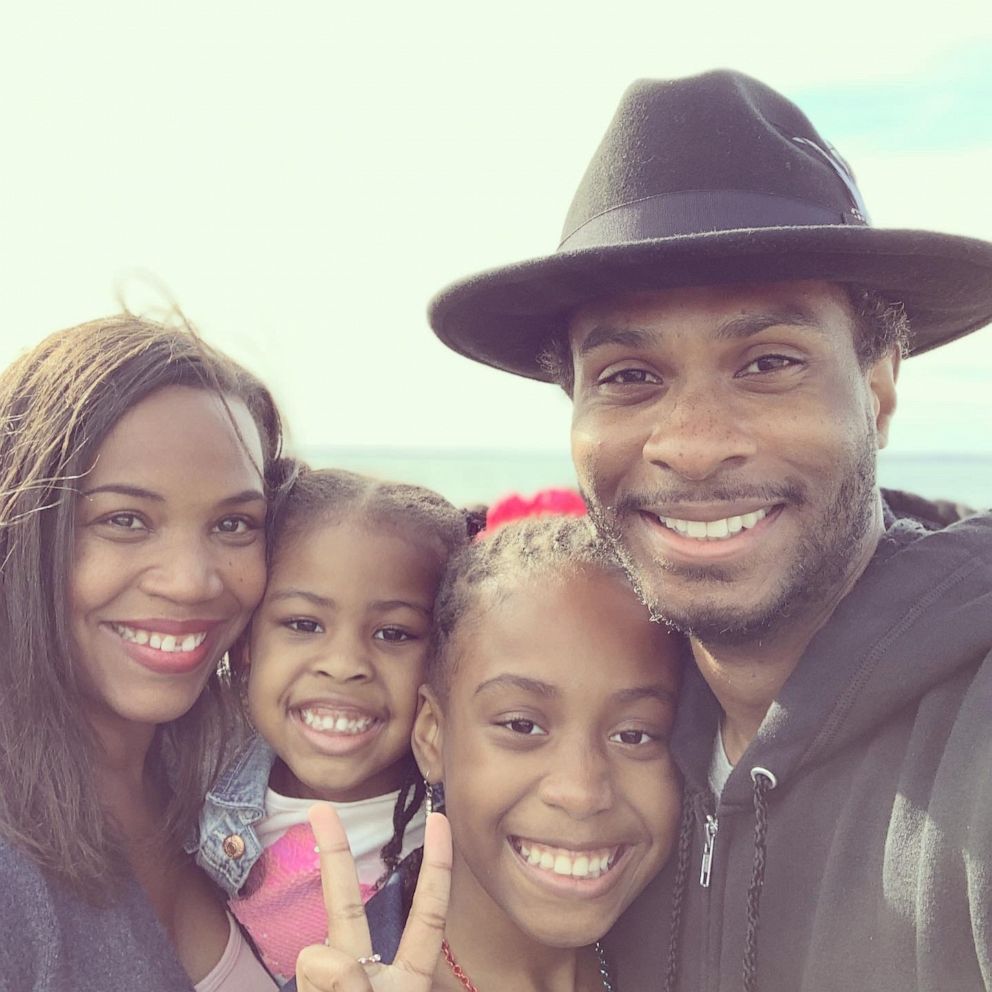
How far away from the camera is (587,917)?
2.44 meters

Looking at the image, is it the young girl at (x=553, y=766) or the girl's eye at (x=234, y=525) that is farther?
the girl's eye at (x=234, y=525)

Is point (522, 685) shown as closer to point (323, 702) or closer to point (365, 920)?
point (365, 920)

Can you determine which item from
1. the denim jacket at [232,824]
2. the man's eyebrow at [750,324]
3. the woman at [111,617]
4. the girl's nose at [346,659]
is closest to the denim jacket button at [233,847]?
the denim jacket at [232,824]

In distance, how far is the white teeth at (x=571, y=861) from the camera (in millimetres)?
2426

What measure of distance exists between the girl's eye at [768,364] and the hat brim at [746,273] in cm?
16

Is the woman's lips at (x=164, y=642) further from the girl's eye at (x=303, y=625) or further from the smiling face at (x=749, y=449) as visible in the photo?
the smiling face at (x=749, y=449)

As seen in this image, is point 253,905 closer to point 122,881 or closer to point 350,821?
point 350,821

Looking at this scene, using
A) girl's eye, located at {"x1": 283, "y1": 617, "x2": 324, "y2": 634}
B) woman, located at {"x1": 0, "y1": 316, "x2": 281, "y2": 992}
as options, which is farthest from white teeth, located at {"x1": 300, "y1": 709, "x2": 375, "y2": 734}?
woman, located at {"x1": 0, "y1": 316, "x2": 281, "y2": 992}

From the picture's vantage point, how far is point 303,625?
312 centimetres

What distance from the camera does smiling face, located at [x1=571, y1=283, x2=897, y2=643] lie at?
220 cm

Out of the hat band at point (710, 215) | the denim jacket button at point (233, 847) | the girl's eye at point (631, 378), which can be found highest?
the hat band at point (710, 215)

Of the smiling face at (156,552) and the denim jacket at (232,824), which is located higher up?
the smiling face at (156,552)

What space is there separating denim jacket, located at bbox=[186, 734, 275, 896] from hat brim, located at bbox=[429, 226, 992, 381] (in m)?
1.51

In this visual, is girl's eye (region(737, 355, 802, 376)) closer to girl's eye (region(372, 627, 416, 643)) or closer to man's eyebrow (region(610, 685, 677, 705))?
man's eyebrow (region(610, 685, 677, 705))
